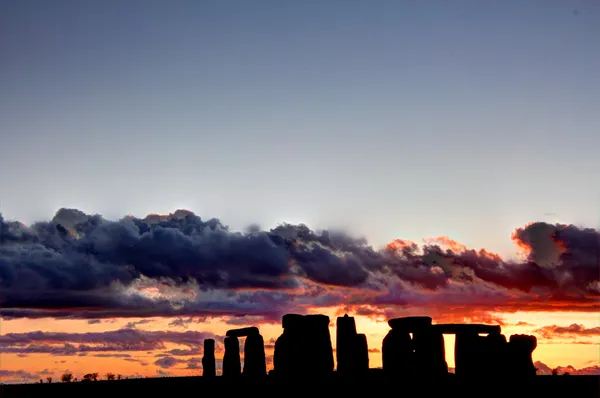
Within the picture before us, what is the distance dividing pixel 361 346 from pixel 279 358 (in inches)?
154

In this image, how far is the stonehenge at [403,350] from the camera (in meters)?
36.2

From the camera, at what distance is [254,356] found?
41375 millimetres

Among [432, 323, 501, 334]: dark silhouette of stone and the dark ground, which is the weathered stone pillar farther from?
[432, 323, 501, 334]: dark silhouette of stone

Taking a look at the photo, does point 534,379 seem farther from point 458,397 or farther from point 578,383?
point 578,383

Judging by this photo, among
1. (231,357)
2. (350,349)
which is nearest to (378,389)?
(350,349)

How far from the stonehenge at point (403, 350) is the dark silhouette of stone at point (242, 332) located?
7.12 ft

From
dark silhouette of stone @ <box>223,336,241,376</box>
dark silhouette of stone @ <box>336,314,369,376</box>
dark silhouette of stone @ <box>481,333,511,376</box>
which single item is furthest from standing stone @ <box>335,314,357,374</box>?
dark silhouette of stone @ <box>223,336,241,376</box>

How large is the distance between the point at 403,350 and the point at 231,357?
11.0 meters

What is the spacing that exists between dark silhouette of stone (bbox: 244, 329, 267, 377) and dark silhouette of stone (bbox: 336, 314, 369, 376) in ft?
14.7

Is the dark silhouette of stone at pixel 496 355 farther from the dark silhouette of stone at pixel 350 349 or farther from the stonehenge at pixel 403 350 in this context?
the dark silhouette of stone at pixel 350 349

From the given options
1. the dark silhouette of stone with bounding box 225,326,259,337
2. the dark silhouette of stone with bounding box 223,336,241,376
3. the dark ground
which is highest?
the dark silhouette of stone with bounding box 225,326,259,337

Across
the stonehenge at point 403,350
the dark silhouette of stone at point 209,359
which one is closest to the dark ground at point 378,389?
the stonehenge at point 403,350

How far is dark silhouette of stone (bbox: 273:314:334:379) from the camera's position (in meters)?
38.8

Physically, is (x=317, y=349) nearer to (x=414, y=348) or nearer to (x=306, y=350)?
(x=306, y=350)
